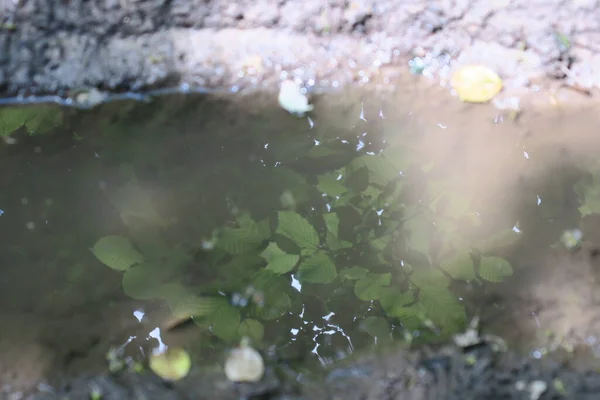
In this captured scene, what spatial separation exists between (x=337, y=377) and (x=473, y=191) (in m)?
0.58

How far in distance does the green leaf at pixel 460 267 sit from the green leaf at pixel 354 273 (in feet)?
0.61

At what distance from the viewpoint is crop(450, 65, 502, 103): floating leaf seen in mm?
1428

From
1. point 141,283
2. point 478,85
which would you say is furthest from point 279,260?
point 478,85

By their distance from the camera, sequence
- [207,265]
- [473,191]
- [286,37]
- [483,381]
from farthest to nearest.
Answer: [286,37] < [473,191] < [207,265] < [483,381]

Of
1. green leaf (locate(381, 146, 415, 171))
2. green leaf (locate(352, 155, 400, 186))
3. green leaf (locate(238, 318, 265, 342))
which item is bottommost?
green leaf (locate(238, 318, 265, 342))

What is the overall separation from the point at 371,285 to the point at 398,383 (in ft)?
0.71

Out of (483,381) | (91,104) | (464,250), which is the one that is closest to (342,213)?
(464,250)

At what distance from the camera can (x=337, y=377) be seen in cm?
108

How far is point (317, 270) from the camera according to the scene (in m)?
1.17

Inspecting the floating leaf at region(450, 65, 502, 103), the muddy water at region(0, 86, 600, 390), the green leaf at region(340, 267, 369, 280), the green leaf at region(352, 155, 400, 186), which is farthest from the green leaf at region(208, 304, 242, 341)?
the floating leaf at region(450, 65, 502, 103)

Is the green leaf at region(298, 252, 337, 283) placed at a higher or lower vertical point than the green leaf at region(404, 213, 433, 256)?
lower

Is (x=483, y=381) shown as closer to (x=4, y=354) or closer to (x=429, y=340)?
(x=429, y=340)

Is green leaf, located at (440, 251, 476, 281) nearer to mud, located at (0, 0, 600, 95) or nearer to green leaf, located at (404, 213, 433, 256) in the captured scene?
green leaf, located at (404, 213, 433, 256)

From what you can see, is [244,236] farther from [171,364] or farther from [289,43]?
[289,43]
